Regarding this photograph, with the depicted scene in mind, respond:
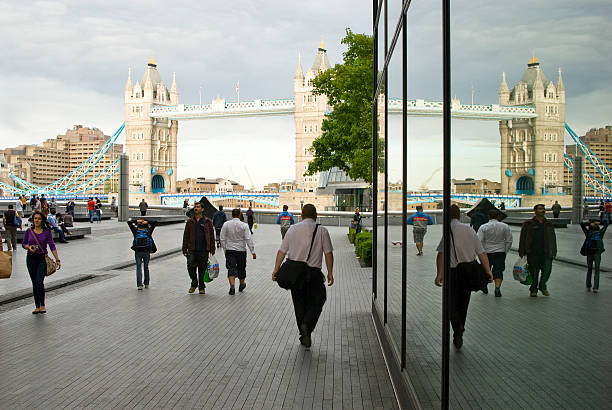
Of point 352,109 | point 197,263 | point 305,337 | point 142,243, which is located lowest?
point 305,337

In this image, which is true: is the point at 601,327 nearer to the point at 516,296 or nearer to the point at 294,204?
the point at 516,296

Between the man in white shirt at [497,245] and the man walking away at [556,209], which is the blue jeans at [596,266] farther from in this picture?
the man in white shirt at [497,245]

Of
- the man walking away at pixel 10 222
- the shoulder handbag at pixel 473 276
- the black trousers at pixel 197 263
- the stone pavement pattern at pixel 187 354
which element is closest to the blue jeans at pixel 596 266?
the shoulder handbag at pixel 473 276

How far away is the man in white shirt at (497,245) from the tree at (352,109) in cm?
1899

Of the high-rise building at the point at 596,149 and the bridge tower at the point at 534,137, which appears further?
the bridge tower at the point at 534,137

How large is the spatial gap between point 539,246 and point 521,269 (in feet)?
0.29

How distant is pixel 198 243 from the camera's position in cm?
972

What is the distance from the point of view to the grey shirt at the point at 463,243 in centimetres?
216

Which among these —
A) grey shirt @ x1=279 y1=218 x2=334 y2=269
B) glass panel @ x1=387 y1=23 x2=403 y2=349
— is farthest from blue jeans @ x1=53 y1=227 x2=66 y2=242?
glass panel @ x1=387 y1=23 x2=403 y2=349

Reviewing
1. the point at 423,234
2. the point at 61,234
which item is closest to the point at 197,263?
the point at 423,234

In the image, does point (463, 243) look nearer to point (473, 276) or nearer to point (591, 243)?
point (473, 276)

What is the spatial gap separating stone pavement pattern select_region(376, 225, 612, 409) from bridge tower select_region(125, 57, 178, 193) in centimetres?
9768

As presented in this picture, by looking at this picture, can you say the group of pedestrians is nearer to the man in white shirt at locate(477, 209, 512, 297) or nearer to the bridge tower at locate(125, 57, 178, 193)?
the man in white shirt at locate(477, 209, 512, 297)

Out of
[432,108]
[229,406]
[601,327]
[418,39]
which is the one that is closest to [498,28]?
[601,327]
